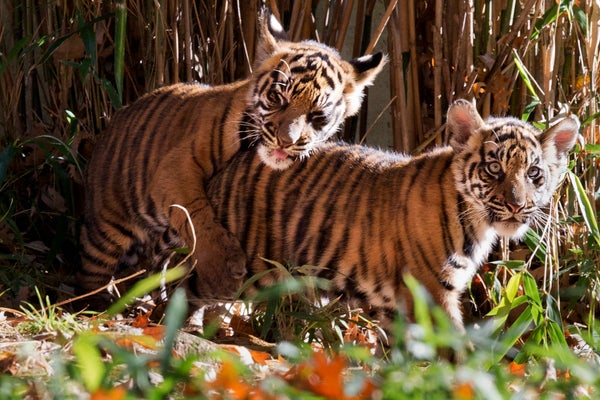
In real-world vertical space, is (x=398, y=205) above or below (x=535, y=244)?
above

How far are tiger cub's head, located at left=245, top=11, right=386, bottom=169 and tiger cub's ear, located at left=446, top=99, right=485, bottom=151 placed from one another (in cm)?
46

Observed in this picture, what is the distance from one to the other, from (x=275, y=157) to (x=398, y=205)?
1.78 feet

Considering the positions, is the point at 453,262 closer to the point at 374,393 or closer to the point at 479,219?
the point at 479,219

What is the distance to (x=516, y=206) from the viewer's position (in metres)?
3.87

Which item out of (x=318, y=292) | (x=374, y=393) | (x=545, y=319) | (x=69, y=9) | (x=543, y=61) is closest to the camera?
(x=374, y=393)

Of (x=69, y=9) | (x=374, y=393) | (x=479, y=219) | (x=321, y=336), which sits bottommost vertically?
(x=321, y=336)

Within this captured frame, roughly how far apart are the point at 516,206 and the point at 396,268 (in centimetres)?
55

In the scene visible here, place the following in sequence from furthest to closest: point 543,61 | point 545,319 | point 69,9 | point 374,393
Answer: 1. point 69,9
2. point 543,61
3. point 545,319
4. point 374,393

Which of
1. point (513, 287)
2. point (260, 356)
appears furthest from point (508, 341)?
point (513, 287)

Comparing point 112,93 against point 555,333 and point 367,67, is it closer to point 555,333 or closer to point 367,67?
point 367,67

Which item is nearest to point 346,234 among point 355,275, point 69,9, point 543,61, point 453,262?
point 355,275

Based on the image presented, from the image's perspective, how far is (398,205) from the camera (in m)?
4.13

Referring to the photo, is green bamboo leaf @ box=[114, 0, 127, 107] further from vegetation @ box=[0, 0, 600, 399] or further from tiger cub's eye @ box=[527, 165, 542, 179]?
tiger cub's eye @ box=[527, 165, 542, 179]

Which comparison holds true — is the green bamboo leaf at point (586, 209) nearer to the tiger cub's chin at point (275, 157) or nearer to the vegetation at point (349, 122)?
the vegetation at point (349, 122)
